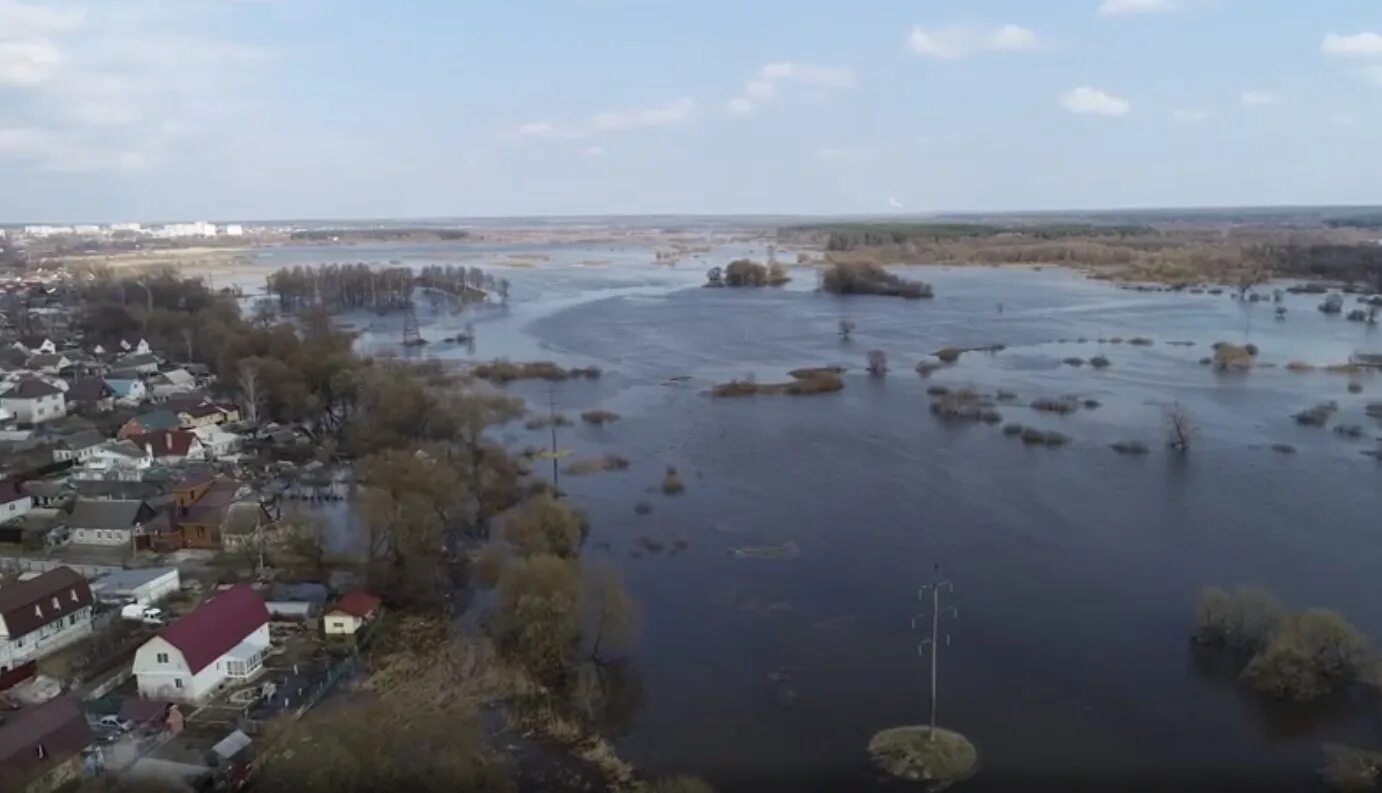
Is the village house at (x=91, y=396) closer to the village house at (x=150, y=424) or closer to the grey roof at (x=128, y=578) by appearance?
the village house at (x=150, y=424)

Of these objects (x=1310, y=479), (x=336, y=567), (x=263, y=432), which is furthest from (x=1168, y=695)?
(x=263, y=432)

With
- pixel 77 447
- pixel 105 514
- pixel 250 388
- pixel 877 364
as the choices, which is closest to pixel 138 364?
pixel 250 388

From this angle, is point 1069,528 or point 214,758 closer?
point 214,758

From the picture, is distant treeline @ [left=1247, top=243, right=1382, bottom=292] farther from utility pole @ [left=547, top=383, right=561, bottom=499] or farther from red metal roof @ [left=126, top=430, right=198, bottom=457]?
red metal roof @ [left=126, top=430, right=198, bottom=457]

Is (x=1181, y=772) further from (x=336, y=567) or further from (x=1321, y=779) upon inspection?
(x=336, y=567)

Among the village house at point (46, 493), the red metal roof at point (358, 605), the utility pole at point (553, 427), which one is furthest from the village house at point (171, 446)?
the red metal roof at point (358, 605)

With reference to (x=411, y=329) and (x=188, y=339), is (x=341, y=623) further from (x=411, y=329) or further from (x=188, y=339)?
(x=411, y=329)

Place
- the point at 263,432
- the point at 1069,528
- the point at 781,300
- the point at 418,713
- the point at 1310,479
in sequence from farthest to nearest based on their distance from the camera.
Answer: the point at 781,300, the point at 263,432, the point at 1310,479, the point at 1069,528, the point at 418,713
